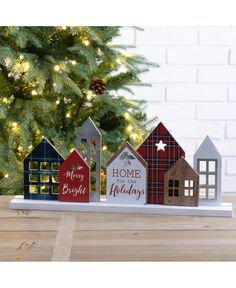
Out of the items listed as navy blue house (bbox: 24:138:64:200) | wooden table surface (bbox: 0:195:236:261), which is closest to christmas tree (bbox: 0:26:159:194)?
navy blue house (bbox: 24:138:64:200)

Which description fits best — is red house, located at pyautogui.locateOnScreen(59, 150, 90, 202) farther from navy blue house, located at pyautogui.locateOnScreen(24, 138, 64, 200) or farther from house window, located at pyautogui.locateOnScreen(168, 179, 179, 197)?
house window, located at pyautogui.locateOnScreen(168, 179, 179, 197)

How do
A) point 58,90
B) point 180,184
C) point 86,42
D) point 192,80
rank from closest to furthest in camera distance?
1. point 180,184
2. point 58,90
3. point 86,42
4. point 192,80

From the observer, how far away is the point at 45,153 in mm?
1553

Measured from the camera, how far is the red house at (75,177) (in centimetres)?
153

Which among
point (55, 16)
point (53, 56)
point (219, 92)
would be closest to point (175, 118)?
point (219, 92)

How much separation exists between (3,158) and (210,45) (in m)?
1.02

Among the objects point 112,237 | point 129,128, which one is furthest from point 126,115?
point 112,237

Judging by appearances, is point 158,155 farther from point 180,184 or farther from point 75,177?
point 75,177

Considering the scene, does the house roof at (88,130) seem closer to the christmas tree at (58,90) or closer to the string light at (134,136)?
the christmas tree at (58,90)

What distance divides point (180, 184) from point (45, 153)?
1.15 feet

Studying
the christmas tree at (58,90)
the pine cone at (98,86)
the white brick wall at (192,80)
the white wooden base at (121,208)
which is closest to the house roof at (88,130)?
the white wooden base at (121,208)

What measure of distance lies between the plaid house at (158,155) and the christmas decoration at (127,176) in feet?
0.06

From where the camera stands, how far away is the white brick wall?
2555mm

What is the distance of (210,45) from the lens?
257 centimetres
